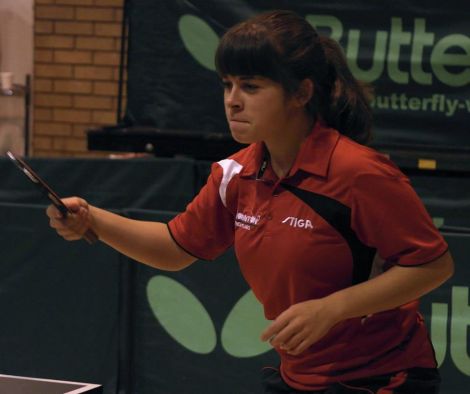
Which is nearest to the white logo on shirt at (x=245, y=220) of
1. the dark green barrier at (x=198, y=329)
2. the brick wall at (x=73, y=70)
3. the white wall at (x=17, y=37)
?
the dark green barrier at (x=198, y=329)

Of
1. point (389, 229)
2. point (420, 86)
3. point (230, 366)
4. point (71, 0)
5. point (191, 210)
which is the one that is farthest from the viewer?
point (71, 0)

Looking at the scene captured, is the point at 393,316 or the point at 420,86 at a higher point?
the point at 420,86

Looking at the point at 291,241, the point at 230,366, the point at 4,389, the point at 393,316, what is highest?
the point at 291,241

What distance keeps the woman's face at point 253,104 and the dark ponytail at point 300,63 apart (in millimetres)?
22

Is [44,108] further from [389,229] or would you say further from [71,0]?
[389,229]

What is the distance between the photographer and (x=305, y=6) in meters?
6.41

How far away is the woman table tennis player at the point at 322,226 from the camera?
241cm

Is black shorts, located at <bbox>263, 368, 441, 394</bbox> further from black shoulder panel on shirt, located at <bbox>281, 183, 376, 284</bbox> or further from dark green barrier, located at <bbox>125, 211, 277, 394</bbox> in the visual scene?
dark green barrier, located at <bbox>125, 211, 277, 394</bbox>

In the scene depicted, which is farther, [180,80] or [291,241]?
[180,80]

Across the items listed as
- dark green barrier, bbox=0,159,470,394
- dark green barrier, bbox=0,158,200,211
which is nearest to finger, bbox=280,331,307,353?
dark green barrier, bbox=0,159,470,394

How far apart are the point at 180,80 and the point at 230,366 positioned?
2250 millimetres

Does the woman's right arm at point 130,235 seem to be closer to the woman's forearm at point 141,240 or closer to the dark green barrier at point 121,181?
the woman's forearm at point 141,240

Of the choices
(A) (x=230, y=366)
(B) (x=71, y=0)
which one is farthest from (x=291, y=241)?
(B) (x=71, y=0)

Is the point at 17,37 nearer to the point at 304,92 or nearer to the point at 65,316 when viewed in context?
the point at 65,316
